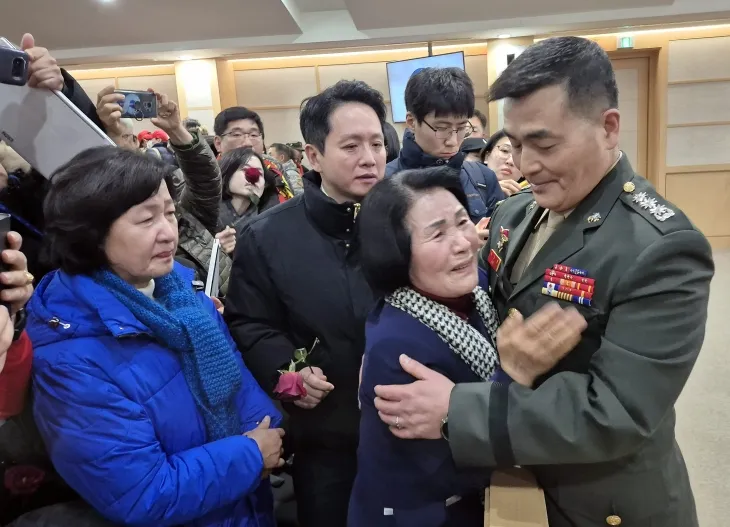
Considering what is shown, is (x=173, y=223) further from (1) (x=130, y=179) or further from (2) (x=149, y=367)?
(2) (x=149, y=367)

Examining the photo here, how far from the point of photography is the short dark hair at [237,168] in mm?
2797

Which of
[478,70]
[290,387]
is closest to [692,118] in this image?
[478,70]

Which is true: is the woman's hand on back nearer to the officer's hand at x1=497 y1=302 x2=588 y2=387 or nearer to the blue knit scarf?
the blue knit scarf

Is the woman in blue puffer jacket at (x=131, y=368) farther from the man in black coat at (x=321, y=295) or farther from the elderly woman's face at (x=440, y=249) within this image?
the elderly woman's face at (x=440, y=249)

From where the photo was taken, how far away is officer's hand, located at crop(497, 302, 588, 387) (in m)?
0.93

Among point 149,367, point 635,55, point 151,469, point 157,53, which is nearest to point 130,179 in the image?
point 149,367

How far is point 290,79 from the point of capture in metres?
7.91

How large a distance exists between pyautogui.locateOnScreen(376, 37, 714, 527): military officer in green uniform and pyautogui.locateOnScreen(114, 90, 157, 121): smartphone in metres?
1.30

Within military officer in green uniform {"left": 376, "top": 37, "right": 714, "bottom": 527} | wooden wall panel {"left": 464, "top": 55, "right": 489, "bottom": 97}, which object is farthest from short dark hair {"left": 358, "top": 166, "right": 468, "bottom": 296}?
wooden wall panel {"left": 464, "top": 55, "right": 489, "bottom": 97}

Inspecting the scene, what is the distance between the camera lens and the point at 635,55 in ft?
23.4

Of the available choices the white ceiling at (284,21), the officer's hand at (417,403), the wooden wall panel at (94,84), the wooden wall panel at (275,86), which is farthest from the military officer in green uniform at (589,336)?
the wooden wall panel at (94,84)

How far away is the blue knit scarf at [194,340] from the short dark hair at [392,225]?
0.43m

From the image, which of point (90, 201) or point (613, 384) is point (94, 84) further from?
point (613, 384)

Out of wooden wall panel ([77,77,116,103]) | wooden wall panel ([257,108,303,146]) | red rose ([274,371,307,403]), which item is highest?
wooden wall panel ([77,77,116,103])
